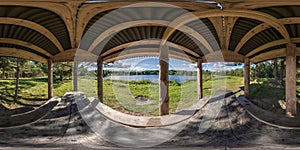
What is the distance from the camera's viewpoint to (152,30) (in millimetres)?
9398

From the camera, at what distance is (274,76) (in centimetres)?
2289

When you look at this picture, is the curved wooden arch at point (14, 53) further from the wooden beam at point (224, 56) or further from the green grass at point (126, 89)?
the wooden beam at point (224, 56)

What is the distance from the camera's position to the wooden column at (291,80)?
952 cm

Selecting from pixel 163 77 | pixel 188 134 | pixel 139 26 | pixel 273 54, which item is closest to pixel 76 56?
pixel 139 26

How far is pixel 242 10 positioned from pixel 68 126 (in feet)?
22.1

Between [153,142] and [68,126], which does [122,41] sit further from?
[153,142]

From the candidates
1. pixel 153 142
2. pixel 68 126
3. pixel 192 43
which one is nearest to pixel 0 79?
pixel 68 126

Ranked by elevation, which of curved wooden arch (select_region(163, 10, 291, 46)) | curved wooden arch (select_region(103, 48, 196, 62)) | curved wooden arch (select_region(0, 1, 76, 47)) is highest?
curved wooden arch (select_region(0, 1, 76, 47))

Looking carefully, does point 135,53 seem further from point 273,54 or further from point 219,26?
point 273,54

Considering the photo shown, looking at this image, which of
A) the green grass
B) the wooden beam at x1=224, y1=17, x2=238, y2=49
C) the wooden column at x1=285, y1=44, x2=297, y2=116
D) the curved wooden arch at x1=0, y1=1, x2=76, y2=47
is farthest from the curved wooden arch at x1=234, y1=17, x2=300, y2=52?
the green grass

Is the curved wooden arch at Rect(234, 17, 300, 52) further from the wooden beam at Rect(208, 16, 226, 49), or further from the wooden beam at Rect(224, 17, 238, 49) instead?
the wooden beam at Rect(208, 16, 226, 49)

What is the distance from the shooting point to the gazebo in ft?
21.2

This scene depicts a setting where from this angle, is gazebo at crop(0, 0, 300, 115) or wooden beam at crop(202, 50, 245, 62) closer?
gazebo at crop(0, 0, 300, 115)

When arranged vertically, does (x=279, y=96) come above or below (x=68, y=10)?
below
